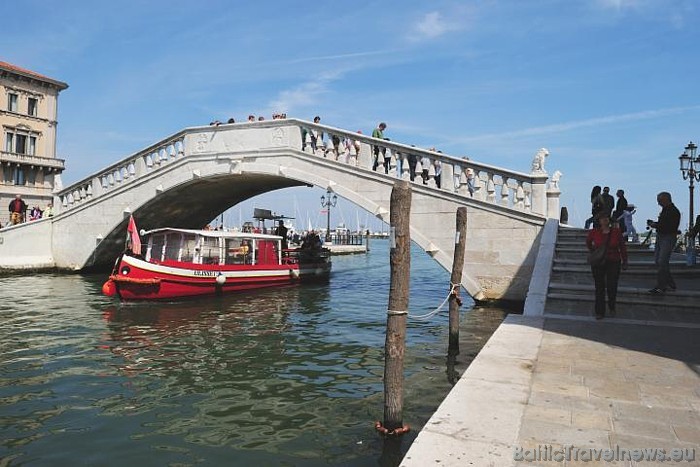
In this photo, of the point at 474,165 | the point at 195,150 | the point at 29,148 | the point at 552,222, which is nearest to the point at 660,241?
the point at 552,222

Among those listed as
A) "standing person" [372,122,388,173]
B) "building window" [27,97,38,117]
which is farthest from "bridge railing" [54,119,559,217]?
"building window" [27,97,38,117]

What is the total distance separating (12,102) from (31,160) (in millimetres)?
3705

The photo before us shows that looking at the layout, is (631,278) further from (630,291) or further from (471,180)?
(471,180)

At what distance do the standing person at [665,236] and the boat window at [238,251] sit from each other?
11034 millimetres

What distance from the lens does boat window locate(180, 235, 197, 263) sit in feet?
46.4

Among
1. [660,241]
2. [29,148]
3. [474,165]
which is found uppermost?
[29,148]

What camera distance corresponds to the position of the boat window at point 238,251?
50.0 ft

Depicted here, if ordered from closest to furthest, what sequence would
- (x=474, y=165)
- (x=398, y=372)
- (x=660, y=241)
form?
(x=398, y=372), (x=660, y=241), (x=474, y=165)

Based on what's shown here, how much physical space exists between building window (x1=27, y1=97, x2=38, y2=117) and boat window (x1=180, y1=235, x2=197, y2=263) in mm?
26733

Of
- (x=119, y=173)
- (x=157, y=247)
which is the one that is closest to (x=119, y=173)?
(x=119, y=173)

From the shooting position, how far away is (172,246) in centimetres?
1412

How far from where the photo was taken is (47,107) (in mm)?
34906

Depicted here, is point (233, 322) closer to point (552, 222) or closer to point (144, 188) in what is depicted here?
point (552, 222)

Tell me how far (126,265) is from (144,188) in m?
4.82
